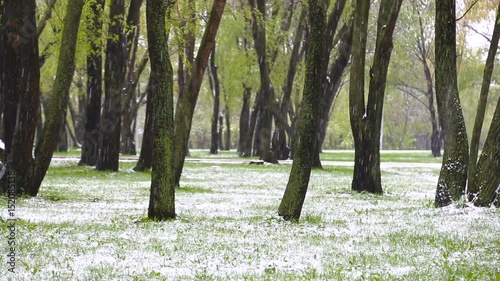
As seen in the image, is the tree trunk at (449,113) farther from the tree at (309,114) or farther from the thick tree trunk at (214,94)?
the thick tree trunk at (214,94)

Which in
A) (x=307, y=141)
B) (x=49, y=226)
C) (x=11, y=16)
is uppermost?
(x=11, y=16)

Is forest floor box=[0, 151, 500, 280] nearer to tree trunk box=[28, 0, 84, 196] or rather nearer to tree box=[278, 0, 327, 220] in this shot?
tree box=[278, 0, 327, 220]

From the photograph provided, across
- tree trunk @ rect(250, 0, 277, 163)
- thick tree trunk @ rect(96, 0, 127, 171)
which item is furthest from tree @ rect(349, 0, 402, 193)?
tree trunk @ rect(250, 0, 277, 163)

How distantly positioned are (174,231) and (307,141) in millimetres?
2837

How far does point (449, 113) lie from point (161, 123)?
593 cm

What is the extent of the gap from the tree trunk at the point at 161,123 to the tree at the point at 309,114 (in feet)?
6.72

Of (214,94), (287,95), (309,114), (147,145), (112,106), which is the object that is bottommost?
(147,145)

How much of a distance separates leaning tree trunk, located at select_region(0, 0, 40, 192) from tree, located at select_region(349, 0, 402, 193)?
8422mm

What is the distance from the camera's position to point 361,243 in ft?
29.9

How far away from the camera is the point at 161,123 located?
11.2 meters

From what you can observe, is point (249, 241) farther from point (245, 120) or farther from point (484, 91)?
point (245, 120)

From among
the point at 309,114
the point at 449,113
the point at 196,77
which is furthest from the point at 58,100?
the point at 449,113

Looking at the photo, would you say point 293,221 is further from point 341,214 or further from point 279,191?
point 279,191

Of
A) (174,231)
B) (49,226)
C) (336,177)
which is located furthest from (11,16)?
(336,177)
